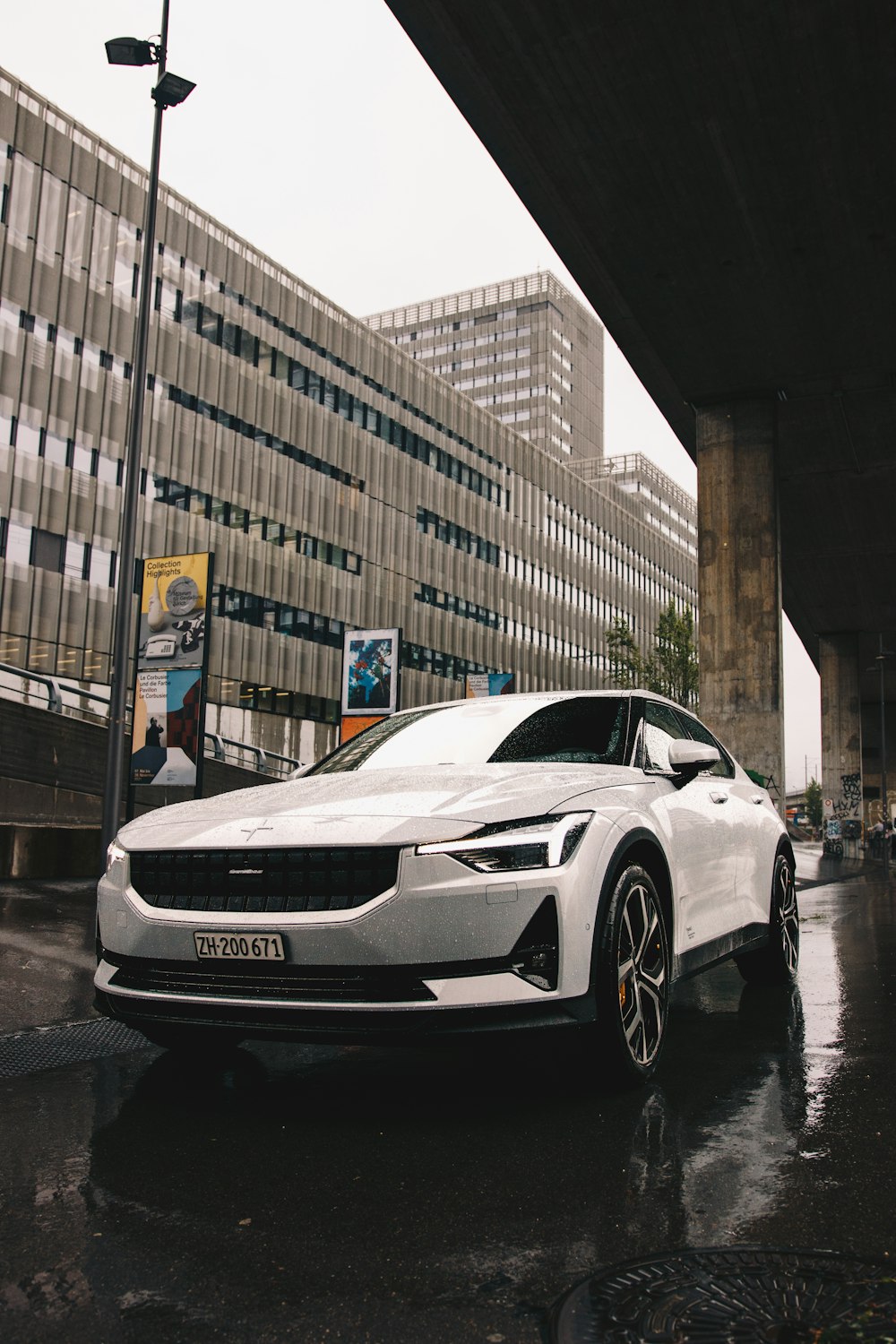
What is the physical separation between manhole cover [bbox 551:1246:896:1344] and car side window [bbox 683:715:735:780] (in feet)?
12.7

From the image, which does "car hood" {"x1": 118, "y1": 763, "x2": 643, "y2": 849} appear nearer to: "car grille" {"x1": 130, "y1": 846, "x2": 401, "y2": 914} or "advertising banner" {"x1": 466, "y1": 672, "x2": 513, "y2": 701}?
"car grille" {"x1": 130, "y1": 846, "x2": 401, "y2": 914}

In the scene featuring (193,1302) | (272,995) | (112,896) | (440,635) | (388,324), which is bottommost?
(193,1302)

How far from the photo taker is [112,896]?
428cm

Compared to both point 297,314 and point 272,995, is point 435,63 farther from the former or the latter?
point 297,314

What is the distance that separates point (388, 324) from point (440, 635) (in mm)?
82618

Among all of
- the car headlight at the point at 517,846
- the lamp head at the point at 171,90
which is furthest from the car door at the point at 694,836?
the lamp head at the point at 171,90

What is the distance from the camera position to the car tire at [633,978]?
13.2ft

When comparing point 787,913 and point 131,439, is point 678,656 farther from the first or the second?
point 787,913

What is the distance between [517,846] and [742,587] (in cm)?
2389

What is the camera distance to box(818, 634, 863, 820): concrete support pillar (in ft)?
182

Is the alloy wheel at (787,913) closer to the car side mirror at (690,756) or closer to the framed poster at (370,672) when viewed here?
the car side mirror at (690,756)

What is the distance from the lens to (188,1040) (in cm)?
465

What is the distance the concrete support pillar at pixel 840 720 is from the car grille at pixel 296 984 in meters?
53.7

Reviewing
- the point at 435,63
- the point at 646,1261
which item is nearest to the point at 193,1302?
the point at 646,1261
